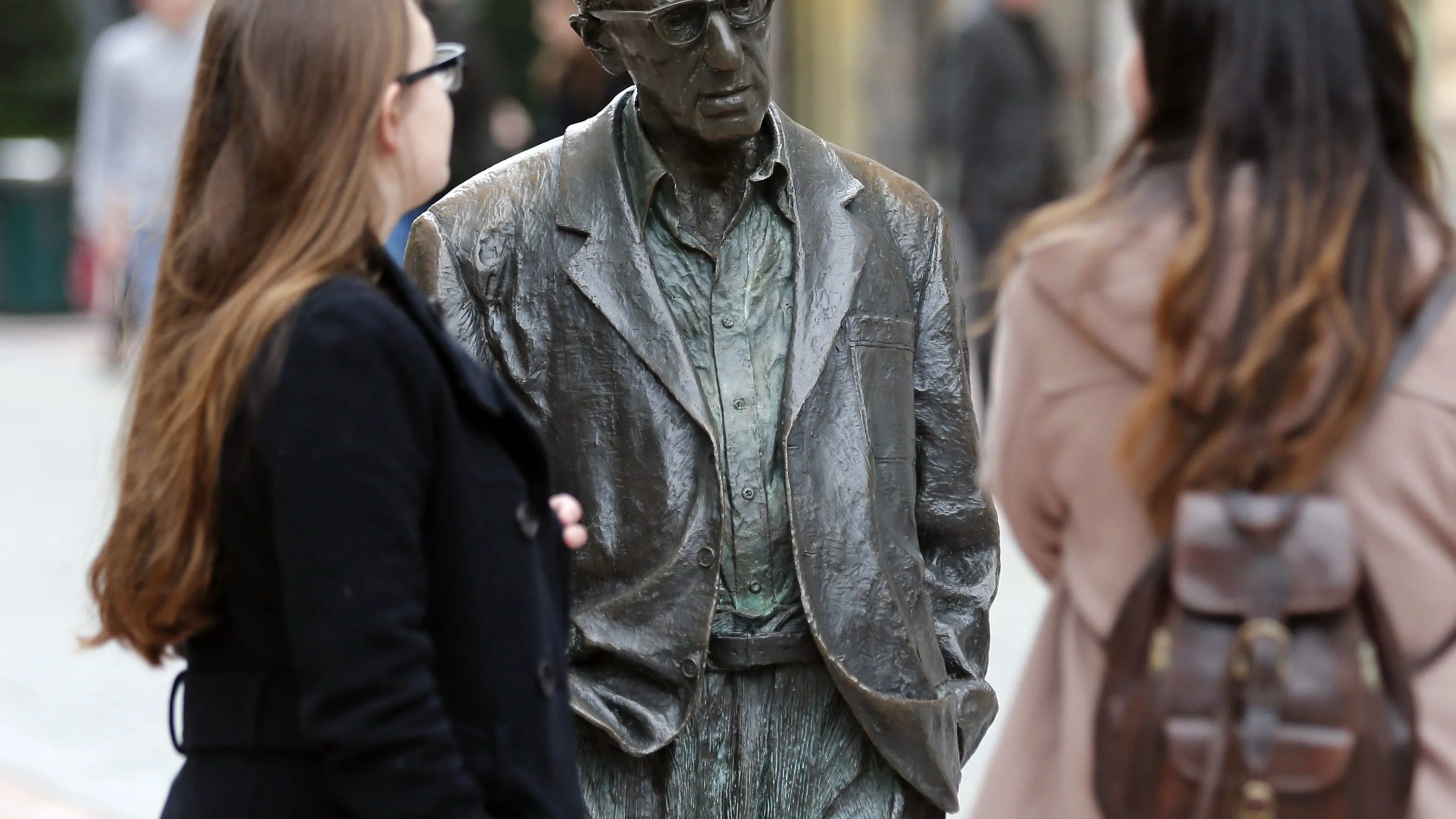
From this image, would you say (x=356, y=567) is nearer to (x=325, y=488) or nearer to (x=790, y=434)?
(x=325, y=488)

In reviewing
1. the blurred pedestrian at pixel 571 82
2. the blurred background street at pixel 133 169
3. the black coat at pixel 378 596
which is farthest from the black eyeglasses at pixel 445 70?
the blurred pedestrian at pixel 571 82

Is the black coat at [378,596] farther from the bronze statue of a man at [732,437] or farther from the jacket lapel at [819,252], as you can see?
the jacket lapel at [819,252]

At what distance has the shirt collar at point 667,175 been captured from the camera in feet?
10.4

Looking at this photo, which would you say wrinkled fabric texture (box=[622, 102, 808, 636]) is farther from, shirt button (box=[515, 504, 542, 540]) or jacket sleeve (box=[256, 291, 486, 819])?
jacket sleeve (box=[256, 291, 486, 819])

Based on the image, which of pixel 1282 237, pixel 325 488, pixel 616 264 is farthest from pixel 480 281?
pixel 1282 237

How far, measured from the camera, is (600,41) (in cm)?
325

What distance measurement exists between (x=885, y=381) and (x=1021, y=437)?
0.83 m

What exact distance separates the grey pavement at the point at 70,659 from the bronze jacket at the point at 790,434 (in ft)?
2.33

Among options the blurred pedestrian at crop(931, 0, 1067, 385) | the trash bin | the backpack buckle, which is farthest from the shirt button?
the trash bin

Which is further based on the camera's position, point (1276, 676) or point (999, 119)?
point (999, 119)

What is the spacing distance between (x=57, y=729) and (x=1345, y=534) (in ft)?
17.2

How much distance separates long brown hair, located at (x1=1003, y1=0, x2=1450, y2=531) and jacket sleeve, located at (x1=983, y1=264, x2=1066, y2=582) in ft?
0.53

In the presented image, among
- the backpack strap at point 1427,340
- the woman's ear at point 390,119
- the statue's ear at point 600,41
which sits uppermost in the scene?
the woman's ear at point 390,119

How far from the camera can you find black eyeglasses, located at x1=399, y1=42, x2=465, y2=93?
2416 millimetres
